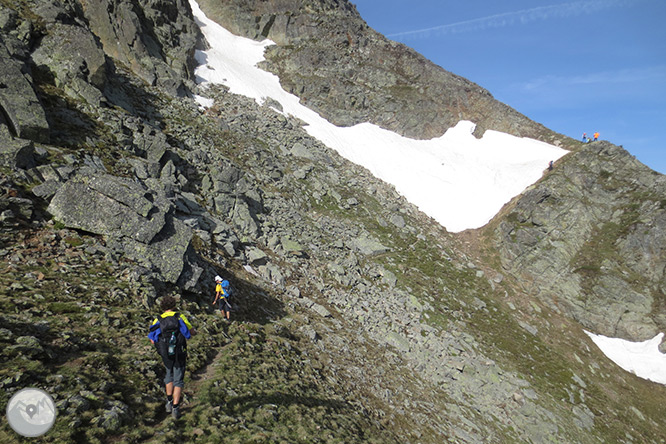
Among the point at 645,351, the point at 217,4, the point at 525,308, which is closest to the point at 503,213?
the point at 525,308

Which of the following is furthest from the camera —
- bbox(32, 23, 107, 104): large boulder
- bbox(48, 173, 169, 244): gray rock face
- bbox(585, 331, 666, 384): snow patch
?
bbox(585, 331, 666, 384): snow patch

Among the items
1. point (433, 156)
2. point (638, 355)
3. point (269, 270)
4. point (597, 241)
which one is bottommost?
point (269, 270)

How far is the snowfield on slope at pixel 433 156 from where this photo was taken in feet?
140

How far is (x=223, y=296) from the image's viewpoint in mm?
13523

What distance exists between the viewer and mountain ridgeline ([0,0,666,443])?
8.50 m

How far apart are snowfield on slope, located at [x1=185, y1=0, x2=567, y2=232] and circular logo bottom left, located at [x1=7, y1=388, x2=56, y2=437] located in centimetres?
3965

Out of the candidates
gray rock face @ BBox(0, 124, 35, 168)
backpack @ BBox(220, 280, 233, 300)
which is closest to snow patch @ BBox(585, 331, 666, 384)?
backpack @ BBox(220, 280, 233, 300)

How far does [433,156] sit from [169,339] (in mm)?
49646

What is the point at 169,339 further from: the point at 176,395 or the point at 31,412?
the point at 31,412

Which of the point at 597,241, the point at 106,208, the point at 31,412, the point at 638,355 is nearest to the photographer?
the point at 31,412

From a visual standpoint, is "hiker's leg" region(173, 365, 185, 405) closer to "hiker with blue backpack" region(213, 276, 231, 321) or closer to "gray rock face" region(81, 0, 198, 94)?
"hiker with blue backpack" region(213, 276, 231, 321)

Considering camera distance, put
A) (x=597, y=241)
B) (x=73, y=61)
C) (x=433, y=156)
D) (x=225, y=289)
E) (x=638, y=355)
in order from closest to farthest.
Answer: (x=225, y=289) → (x=73, y=61) → (x=638, y=355) → (x=597, y=241) → (x=433, y=156)

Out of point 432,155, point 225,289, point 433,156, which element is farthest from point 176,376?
point 432,155

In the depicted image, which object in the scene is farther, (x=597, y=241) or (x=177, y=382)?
(x=597, y=241)
